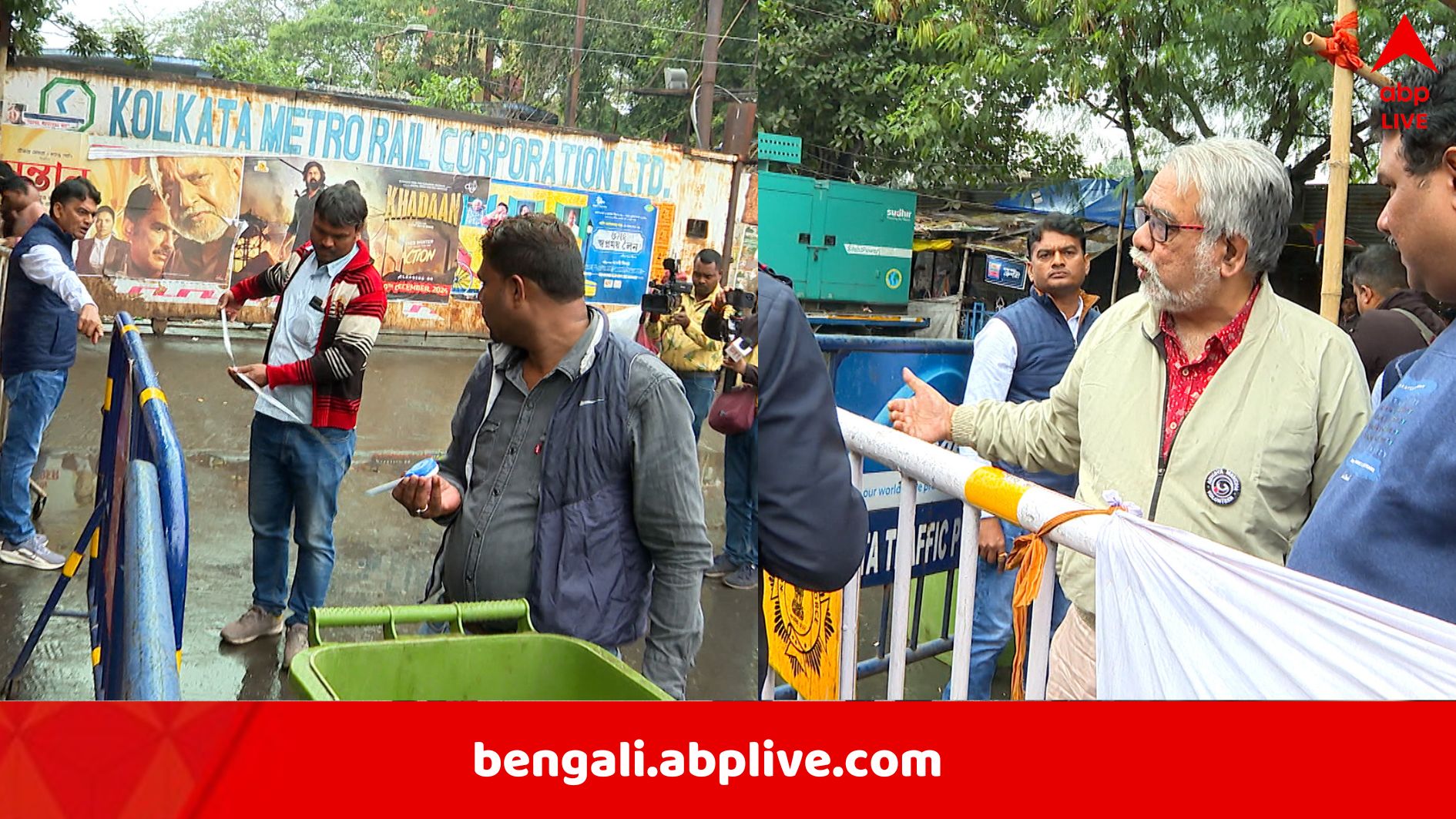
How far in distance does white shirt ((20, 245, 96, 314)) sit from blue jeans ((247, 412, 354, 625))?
0.20m

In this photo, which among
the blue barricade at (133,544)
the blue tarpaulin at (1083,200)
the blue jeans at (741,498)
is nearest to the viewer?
the blue barricade at (133,544)

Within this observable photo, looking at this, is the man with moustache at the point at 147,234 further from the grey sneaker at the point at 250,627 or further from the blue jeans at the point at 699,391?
the blue jeans at the point at 699,391

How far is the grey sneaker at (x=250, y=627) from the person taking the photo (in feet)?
3.95

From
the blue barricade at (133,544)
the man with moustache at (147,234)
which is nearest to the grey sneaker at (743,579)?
the blue barricade at (133,544)

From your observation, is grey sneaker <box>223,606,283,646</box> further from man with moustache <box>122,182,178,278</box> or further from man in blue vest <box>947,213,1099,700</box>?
man in blue vest <box>947,213,1099,700</box>

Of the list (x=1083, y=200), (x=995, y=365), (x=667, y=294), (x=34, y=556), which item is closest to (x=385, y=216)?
(x=667, y=294)

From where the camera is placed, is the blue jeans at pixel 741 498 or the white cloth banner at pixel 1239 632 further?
the blue jeans at pixel 741 498

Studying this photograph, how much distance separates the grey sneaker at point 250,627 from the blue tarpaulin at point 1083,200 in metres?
9.54

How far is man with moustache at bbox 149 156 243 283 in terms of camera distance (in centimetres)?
112

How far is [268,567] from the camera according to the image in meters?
1.27

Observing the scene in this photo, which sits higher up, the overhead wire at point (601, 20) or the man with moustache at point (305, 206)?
the overhead wire at point (601, 20)
